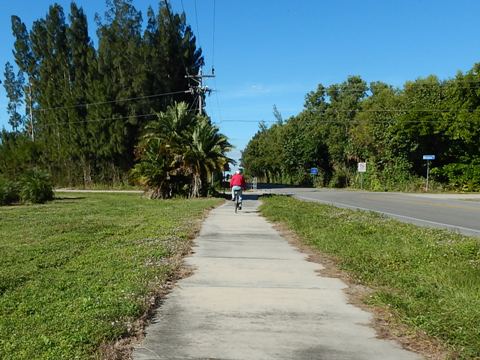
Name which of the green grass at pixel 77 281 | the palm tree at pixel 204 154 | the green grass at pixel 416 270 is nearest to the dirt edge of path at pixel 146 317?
the green grass at pixel 77 281

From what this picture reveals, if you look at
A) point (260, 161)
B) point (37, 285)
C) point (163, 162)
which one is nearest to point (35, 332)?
point (37, 285)

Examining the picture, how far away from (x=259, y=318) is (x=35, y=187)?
2568 centimetres

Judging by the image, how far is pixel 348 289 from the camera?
729cm

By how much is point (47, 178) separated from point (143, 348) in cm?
2711

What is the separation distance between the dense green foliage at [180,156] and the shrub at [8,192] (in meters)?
6.79

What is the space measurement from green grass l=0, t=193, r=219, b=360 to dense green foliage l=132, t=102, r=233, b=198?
14.6 m

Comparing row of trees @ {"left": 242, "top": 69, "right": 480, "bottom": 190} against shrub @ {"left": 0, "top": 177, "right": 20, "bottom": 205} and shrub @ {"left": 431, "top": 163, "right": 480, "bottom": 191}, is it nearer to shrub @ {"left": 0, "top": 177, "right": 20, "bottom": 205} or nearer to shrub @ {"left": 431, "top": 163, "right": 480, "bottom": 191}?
shrub @ {"left": 431, "top": 163, "right": 480, "bottom": 191}

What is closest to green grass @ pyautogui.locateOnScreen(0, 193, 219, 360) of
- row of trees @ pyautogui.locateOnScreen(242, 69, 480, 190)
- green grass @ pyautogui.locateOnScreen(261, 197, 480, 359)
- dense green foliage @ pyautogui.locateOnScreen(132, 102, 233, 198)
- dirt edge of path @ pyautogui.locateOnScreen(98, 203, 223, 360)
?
dirt edge of path @ pyautogui.locateOnScreen(98, 203, 223, 360)

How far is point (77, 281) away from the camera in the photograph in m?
7.28

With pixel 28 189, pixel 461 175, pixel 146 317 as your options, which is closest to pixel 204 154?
pixel 28 189

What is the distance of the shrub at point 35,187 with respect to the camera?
28.6 meters

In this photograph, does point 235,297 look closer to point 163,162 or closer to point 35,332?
point 35,332

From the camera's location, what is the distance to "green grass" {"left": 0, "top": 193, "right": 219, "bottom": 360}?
4773 millimetres

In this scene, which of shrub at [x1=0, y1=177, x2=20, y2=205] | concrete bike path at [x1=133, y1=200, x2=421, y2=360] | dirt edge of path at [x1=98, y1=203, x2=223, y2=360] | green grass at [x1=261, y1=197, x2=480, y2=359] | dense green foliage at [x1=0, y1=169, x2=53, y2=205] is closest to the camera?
dirt edge of path at [x1=98, y1=203, x2=223, y2=360]
